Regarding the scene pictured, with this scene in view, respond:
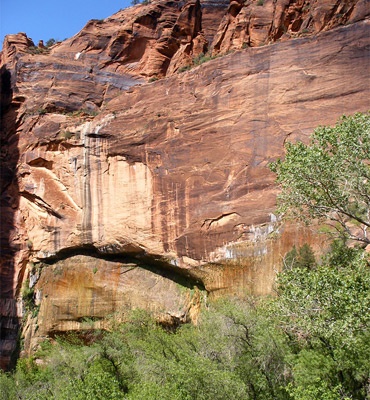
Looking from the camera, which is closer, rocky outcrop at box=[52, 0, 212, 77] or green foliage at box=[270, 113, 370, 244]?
green foliage at box=[270, 113, 370, 244]

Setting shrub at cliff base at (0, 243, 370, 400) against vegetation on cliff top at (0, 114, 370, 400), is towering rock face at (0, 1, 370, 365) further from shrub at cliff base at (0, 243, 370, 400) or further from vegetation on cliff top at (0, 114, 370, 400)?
vegetation on cliff top at (0, 114, 370, 400)

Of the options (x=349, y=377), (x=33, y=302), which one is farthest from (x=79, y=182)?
(x=349, y=377)

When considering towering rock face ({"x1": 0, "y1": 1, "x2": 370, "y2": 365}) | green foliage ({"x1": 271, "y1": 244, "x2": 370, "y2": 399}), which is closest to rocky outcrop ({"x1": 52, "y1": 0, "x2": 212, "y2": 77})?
towering rock face ({"x1": 0, "y1": 1, "x2": 370, "y2": 365})

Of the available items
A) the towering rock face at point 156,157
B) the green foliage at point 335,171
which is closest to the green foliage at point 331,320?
the green foliage at point 335,171

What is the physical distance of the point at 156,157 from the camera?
880 inches

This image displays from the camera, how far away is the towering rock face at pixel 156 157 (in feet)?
63.3

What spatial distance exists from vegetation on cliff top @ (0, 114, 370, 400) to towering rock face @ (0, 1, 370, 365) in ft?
14.7

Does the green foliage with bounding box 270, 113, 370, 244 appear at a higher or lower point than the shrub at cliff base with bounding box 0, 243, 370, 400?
higher

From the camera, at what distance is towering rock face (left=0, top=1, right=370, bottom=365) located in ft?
63.3

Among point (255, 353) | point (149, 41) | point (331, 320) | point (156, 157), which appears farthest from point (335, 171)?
point (149, 41)

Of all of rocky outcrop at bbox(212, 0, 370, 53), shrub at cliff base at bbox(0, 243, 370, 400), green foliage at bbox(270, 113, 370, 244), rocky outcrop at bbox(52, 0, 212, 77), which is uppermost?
rocky outcrop at bbox(52, 0, 212, 77)

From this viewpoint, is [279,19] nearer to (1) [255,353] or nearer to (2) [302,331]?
(1) [255,353]

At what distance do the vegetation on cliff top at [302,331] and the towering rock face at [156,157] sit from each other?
4.49 metres

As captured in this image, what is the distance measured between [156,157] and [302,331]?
14323 millimetres
